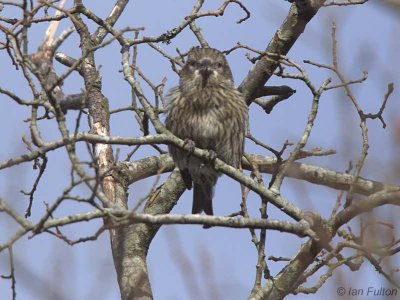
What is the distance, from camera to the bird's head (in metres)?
6.71

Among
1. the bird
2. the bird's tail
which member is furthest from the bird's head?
the bird's tail

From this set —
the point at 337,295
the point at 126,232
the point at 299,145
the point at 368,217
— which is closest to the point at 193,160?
the point at 126,232

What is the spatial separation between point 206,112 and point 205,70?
1.43 feet

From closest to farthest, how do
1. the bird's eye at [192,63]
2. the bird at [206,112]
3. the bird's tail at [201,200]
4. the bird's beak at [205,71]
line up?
the bird at [206,112]
the bird's beak at [205,71]
the bird's eye at [192,63]
the bird's tail at [201,200]

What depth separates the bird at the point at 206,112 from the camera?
6.47 meters

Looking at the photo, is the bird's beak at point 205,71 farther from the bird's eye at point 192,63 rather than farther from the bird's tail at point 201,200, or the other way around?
the bird's tail at point 201,200

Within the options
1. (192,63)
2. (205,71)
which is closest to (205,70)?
(205,71)

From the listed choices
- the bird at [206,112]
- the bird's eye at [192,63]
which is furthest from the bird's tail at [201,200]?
the bird's eye at [192,63]

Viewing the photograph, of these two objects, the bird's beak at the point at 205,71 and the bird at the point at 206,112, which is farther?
the bird's beak at the point at 205,71

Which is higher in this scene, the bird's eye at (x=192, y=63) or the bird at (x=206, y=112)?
the bird's eye at (x=192, y=63)

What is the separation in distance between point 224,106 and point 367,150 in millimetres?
1834

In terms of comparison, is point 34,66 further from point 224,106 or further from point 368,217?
point 224,106

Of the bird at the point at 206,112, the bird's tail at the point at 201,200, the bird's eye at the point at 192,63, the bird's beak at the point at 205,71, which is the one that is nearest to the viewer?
the bird at the point at 206,112

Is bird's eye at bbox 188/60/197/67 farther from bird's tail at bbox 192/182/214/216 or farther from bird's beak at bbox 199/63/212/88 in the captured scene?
bird's tail at bbox 192/182/214/216
